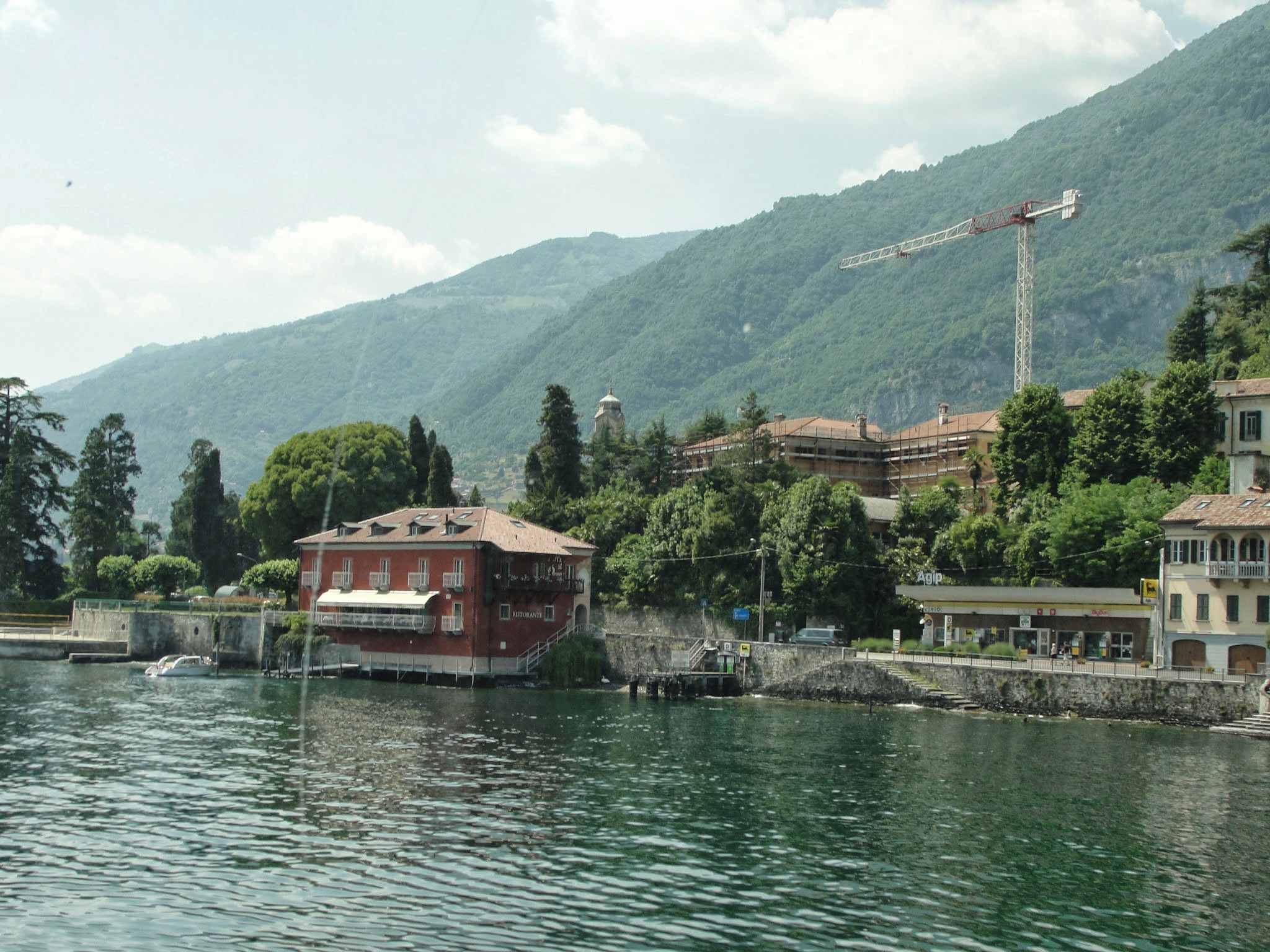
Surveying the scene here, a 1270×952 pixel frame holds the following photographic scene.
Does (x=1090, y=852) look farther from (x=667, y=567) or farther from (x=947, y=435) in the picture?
(x=947, y=435)

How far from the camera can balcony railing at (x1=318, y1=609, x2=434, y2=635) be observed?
68.2m

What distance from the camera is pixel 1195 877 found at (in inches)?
972

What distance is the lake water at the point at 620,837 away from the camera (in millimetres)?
20250

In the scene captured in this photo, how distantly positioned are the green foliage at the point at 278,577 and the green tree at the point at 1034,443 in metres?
47.3

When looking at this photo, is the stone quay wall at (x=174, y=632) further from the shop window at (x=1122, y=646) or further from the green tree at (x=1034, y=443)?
the shop window at (x=1122, y=646)

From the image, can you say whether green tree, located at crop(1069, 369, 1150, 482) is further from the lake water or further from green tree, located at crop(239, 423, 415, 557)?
green tree, located at crop(239, 423, 415, 557)

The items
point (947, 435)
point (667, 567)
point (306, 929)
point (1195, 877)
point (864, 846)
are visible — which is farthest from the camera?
point (947, 435)

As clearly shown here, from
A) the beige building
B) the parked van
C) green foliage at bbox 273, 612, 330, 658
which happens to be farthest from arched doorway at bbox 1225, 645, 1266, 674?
green foliage at bbox 273, 612, 330, 658

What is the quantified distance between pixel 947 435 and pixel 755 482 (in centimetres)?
3066

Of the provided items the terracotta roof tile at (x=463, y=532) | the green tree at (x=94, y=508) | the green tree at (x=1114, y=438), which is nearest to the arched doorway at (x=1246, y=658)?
the green tree at (x=1114, y=438)

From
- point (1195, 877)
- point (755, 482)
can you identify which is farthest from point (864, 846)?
point (755, 482)

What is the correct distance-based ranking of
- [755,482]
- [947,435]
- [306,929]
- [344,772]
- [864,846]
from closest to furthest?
1. [306,929]
2. [864,846]
3. [344,772]
4. [755,482]
5. [947,435]

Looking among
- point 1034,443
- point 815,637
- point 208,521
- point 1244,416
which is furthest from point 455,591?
point 208,521

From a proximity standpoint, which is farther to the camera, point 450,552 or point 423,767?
point 450,552
